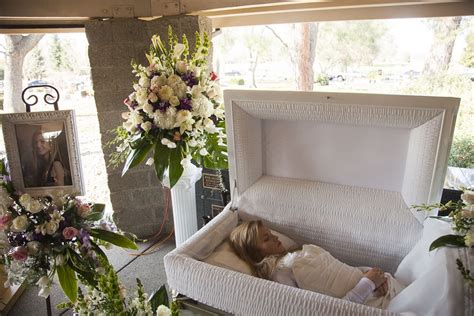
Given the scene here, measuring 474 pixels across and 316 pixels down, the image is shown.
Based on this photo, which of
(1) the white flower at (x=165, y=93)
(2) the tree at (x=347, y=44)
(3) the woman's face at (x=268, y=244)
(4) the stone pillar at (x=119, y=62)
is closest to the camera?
(1) the white flower at (x=165, y=93)

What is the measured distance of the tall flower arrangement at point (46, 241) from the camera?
94cm

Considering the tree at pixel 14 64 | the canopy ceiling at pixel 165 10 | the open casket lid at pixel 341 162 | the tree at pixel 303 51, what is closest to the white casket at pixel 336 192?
the open casket lid at pixel 341 162

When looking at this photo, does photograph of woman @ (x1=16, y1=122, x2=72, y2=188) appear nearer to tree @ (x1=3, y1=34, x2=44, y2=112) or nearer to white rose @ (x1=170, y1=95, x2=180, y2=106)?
white rose @ (x1=170, y1=95, x2=180, y2=106)

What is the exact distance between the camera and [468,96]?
2.08 metres

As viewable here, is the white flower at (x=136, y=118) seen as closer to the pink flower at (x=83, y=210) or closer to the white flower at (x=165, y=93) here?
the white flower at (x=165, y=93)

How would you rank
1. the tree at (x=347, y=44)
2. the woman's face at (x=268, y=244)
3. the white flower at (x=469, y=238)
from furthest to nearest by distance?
1. the tree at (x=347, y=44)
2. the woman's face at (x=268, y=244)
3. the white flower at (x=469, y=238)

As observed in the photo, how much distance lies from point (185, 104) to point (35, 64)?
174cm

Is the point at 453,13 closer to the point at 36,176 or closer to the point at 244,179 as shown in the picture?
the point at 244,179

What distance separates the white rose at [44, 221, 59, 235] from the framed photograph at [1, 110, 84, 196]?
12cm

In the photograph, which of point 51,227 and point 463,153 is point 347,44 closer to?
point 463,153

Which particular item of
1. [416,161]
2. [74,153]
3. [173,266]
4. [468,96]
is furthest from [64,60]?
[468,96]

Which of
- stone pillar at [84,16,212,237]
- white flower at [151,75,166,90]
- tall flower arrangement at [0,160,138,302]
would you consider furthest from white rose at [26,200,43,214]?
stone pillar at [84,16,212,237]

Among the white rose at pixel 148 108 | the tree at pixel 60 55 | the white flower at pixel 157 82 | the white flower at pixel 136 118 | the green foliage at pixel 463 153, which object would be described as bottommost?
the green foliage at pixel 463 153

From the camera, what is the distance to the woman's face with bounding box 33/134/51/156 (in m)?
1.03
